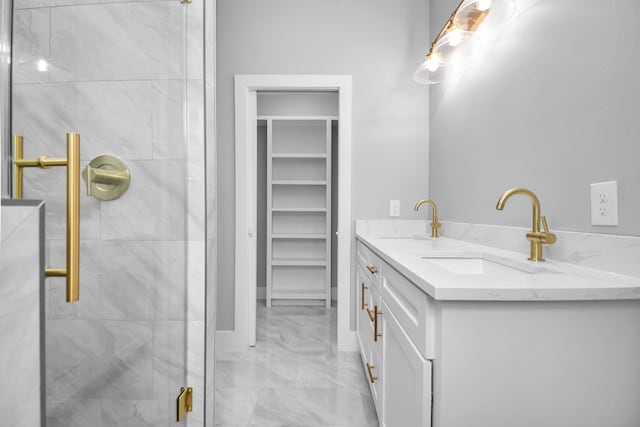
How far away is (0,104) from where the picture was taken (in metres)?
0.58

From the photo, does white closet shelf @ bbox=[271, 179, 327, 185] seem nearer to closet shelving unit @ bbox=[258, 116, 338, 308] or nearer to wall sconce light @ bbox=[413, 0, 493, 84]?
closet shelving unit @ bbox=[258, 116, 338, 308]

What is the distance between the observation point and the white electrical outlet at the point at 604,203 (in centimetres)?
85

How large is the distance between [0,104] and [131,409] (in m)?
0.90

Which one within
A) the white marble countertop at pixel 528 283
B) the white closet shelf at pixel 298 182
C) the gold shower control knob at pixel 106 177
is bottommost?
the white marble countertop at pixel 528 283

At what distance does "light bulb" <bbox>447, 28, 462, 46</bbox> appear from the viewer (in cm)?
162

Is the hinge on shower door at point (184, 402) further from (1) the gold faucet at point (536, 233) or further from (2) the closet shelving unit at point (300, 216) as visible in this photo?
(2) the closet shelving unit at point (300, 216)

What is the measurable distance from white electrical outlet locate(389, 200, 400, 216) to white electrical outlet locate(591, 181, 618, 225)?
1.46 metres

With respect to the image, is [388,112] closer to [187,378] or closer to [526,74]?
[526,74]

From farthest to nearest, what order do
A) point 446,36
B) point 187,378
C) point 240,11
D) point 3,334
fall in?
1. point 240,11
2. point 446,36
3. point 187,378
4. point 3,334

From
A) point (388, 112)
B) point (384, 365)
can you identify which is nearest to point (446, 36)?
point (388, 112)

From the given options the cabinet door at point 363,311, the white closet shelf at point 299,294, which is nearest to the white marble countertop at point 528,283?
the cabinet door at point 363,311

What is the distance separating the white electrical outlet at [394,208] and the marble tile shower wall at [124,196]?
155 cm

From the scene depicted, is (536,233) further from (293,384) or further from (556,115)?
(293,384)

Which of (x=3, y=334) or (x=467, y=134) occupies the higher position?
(x=467, y=134)
